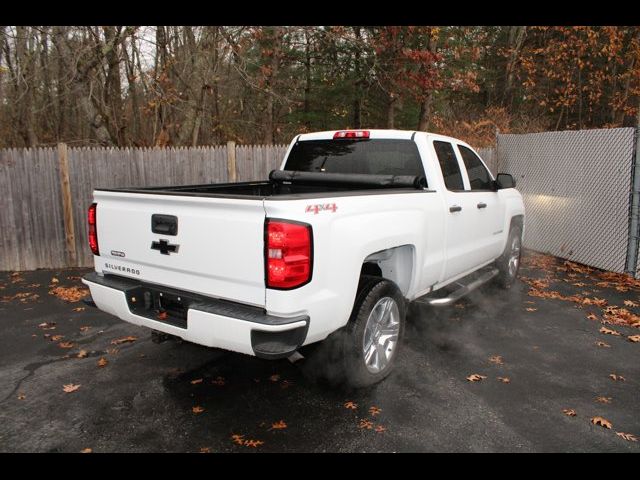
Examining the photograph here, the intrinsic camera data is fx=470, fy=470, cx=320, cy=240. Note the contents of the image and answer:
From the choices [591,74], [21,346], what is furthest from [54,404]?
[591,74]

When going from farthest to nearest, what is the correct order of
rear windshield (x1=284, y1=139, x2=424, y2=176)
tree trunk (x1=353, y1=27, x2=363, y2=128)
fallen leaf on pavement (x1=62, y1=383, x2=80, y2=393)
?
tree trunk (x1=353, y1=27, x2=363, y2=128) < rear windshield (x1=284, y1=139, x2=424, y2=176) < fallen leaf on pavement (x1=62, y1=383, x2=80, y2=393)

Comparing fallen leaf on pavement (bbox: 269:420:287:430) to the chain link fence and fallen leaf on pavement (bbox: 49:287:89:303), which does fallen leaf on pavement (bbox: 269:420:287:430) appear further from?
the chain link fence

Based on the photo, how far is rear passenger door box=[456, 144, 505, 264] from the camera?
5293 millimetres

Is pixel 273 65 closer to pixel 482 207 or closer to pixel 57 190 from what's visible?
pixel 57 190

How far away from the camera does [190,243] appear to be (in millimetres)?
3219

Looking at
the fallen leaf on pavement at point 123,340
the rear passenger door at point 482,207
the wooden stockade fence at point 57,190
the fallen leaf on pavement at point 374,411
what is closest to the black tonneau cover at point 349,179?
the rear passenger door at point 482,207

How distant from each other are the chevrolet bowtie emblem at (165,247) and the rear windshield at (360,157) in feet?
6.96

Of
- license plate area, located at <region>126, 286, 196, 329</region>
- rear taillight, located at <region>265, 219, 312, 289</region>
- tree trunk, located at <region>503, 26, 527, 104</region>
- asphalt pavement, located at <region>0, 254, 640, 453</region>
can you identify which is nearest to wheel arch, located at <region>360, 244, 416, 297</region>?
asphalt pavement, located at <region>0, 254, 640, 453</region>

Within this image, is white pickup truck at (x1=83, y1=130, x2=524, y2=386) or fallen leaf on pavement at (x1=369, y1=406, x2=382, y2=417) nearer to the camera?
white pickup truck at (x1=83, y1=130, x2=524, y2=386)

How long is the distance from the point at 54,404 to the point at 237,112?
21.1m

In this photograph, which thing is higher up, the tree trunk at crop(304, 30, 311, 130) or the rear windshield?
the tree trunk at crop(304, 30, 311, 130)

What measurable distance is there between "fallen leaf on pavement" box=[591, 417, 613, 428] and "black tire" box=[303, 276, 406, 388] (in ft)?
5.02

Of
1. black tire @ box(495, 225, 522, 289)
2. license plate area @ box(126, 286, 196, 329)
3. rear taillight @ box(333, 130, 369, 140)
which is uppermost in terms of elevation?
rear taillight @ box(333, 130, 369, 140)
